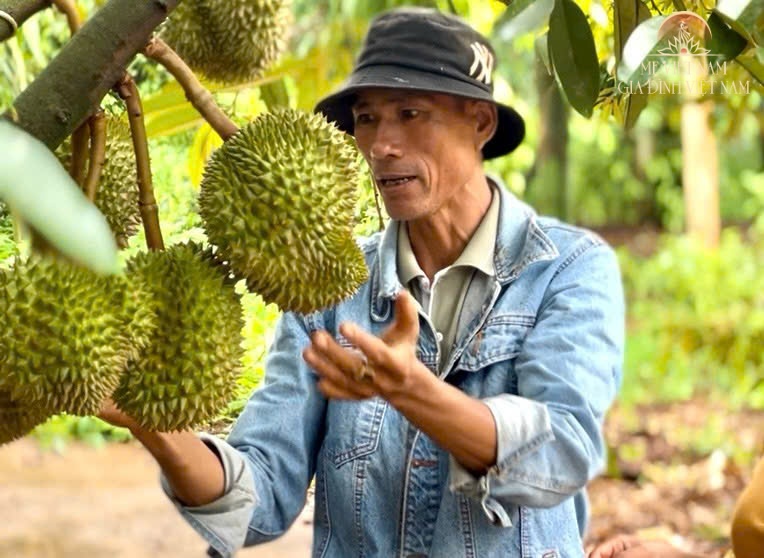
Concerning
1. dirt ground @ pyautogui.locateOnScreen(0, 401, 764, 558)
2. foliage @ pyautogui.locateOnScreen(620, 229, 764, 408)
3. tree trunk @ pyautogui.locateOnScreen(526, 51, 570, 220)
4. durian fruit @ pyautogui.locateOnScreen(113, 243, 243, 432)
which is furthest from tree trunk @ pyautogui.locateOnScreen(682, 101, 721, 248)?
durian fruit @ pyautogui.locateOnScreen(113, 243, 243, 432)

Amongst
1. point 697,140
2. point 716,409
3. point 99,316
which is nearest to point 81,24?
point 99,316

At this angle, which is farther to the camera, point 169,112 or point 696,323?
point 696,323

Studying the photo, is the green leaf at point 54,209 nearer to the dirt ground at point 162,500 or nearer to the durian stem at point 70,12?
the durian stem at point 70,12

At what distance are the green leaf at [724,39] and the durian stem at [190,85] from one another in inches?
13.0

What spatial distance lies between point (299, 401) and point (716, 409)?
Result: 357 centimetres

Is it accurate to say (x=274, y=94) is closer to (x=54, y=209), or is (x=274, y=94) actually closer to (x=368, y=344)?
(x=368, y=344)

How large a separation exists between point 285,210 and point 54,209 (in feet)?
1.47

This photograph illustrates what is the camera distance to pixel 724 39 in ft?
2.66

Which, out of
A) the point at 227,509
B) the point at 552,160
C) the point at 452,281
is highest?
the point at 452,281

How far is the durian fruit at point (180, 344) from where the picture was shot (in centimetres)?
78

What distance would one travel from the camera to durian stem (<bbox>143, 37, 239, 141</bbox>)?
75 centimetres

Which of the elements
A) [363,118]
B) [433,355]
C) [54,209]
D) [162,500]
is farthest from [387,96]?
[162,500]

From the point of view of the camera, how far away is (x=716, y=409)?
15.1ft

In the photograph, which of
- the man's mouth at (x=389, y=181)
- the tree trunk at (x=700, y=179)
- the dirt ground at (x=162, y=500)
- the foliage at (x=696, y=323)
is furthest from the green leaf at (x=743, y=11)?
the tree trunk at (x=700, y=179)
